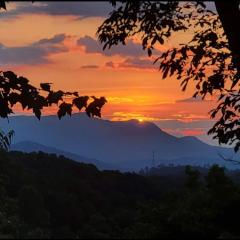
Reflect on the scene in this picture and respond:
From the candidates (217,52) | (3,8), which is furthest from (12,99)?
(217,52)

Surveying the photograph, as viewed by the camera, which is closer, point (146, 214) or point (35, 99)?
point (146, 214)

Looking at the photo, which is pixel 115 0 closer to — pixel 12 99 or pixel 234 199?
pixel 12 99

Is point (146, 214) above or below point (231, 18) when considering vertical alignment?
below

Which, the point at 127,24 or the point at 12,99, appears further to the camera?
the point at 127,24

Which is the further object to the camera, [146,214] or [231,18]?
[231,18]

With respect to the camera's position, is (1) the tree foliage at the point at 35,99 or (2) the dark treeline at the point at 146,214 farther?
(1) the tree foliage at the point at 35,99

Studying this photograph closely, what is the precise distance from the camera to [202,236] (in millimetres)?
3736

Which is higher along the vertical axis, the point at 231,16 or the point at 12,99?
the point at 231,16

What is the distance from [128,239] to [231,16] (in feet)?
14.4

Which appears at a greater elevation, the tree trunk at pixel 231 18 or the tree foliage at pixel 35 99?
the tree trunk at pixel 231 18

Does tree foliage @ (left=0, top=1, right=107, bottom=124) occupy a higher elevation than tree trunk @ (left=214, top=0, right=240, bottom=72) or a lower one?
lower

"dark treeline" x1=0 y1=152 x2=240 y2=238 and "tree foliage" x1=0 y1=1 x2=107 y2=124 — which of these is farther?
"tree foliage" x1=0 y1=1 x2=107 y2=124

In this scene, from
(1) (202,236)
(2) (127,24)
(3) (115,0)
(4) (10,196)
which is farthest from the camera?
(4) (10,196)

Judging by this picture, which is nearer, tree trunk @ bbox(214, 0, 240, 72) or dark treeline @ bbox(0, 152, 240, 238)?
dark treeline @ bbox(0, 152, 240, 238)
